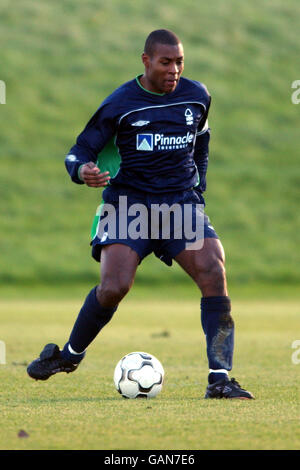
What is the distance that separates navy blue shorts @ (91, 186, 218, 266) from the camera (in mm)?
7562

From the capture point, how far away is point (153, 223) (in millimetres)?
7672

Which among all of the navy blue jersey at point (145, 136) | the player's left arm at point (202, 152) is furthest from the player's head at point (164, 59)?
the player's left arm at point (202, 152)

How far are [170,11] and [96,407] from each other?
56.1m

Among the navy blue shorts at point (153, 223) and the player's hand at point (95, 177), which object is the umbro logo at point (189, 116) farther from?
the player's hand at point (95, 177)

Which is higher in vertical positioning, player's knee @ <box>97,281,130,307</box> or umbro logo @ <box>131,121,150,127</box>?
umbro logo @ <box>131,121,150,127</box>

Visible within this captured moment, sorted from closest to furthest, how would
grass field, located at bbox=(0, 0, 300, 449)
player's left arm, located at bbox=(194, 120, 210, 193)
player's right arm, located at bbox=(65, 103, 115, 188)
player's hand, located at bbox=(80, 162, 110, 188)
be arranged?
grass field, located at bbox=(0, 0, 300, 449) < player's hand, located at bbox=(80, 162, 110, 188) < player's right arm, located at bbox=(65, 103, 115, 188) < player's left arm, located at bbox=(194, 120, 210, 193)

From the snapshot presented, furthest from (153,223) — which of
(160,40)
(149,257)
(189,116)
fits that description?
(149,257)

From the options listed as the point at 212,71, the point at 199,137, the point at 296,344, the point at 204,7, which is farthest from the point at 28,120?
the point at 199,137

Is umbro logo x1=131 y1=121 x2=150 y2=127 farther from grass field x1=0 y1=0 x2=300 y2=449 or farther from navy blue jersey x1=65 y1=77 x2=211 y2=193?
grass field x1=0 y1=0 x2=300 y2=449

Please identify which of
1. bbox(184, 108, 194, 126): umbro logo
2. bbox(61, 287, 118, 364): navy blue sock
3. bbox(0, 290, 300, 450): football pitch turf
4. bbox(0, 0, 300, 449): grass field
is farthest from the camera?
bbox(184, 108, 194, 126): umbro logo

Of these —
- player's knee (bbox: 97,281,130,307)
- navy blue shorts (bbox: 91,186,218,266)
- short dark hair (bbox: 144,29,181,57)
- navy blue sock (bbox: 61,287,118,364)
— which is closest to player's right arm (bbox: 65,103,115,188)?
navy blue shorts (bbox: 91,186,218,266)

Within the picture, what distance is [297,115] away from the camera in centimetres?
5262

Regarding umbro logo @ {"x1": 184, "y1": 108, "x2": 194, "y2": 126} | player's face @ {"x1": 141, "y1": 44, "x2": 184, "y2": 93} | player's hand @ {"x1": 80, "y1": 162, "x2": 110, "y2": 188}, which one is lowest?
player's hand @ {"x1": 80, "y1": 162, "x2": 110, "y2": 188}
